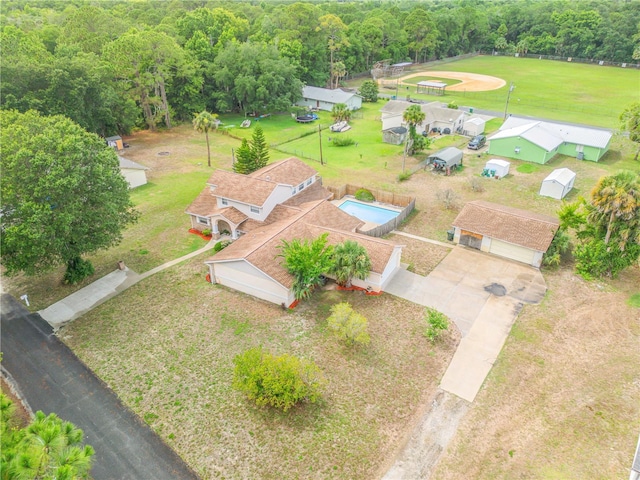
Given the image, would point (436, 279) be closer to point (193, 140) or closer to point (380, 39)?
point (193, 140)

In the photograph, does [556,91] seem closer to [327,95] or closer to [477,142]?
[477,142]

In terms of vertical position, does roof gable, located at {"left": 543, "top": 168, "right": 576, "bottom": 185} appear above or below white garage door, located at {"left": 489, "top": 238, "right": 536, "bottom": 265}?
above

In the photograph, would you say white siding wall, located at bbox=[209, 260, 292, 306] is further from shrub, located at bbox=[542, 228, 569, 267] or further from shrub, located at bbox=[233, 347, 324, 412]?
shrub, located at bbox=[542, 228, 569, 267]

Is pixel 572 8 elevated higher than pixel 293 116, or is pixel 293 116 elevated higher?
pixel 572 8

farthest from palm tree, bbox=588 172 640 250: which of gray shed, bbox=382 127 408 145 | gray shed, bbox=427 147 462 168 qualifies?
gray shed, bbox=382 127 408 145

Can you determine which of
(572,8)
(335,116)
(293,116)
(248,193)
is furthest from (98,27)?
(572,8)

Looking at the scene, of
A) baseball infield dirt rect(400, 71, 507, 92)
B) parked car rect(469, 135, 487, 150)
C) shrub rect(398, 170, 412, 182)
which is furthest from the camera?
baseball infield dirt rect(400, 71, 507, 92)
